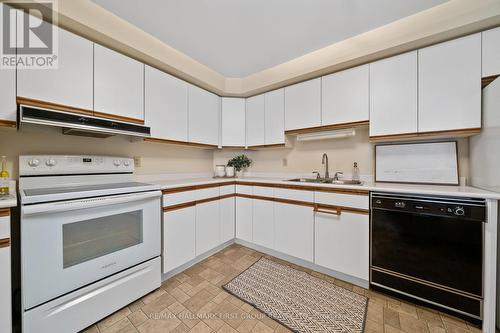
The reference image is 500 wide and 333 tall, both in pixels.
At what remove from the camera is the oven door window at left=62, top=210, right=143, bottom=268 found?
4.35 ft

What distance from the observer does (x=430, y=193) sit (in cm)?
149

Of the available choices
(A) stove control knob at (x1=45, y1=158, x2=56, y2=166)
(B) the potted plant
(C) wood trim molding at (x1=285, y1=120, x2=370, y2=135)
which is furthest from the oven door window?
(C) wood trim molding at (x1=285, y1=120, x2=370, y2=135)

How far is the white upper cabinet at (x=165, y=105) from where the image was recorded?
6.78 feet

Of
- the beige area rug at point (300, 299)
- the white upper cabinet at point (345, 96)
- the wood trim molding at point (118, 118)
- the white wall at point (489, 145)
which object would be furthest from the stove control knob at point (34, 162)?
the white wall at point (489, 145)

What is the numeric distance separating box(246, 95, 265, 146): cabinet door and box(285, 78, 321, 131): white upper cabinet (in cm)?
40

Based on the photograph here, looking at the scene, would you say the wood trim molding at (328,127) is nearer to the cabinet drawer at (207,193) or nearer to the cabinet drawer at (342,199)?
the cabinet drawer at (342,199)

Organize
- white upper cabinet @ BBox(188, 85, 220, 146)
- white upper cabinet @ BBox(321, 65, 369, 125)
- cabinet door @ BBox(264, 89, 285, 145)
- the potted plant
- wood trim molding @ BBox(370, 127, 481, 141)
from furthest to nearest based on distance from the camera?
the potted plant
cabinet door @ BBox(264, 89, 285, 145)
white upper cabinet @ BBox(188, 85, 220, 146)
white upper cabinet @ BBox(321, 65, 369, 125)
wood trim molding @ BBox(370, 127, 481, 141)

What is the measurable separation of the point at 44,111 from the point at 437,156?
10.9 feet

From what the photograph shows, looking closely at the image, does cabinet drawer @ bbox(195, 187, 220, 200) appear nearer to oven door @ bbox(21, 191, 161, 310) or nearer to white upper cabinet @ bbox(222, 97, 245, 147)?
oven door @ bbox(21, 191, 161, 310)

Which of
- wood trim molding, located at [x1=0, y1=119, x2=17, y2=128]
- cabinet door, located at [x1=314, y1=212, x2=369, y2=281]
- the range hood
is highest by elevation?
the range hood

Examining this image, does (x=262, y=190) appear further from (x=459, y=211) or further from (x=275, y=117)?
(x=459, y=211)

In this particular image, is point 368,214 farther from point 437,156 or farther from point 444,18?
point 444,18

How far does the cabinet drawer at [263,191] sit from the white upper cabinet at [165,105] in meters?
1.12

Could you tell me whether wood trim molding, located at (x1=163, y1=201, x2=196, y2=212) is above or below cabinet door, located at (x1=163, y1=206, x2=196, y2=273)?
above
